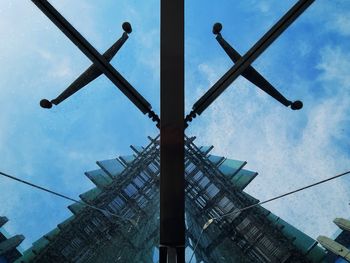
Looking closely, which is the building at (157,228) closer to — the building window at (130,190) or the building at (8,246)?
the building window at (130,190)

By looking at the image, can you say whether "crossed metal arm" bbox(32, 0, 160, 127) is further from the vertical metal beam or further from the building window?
the building window

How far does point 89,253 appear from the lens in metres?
19.6

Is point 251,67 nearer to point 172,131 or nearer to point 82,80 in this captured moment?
point 172,131

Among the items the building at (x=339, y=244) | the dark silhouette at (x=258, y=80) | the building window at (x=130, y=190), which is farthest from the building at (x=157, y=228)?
the dark silhouette at (x=258, y=80)

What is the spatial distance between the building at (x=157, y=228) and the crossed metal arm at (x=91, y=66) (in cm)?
1107

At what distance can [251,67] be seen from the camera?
319cm

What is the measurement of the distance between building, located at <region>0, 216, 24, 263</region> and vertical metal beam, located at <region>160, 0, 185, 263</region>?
23.6 m

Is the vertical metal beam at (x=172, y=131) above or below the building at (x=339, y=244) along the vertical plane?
above

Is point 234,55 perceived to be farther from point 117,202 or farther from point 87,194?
Answer: point 87,194

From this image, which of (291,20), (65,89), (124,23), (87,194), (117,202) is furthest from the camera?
(87,194)

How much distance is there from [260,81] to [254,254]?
18.6 metres

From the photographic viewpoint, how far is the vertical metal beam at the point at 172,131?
2.54 m

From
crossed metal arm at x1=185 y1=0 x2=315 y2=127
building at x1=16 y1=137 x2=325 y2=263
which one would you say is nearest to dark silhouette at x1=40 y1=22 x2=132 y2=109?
crossed metal arm at x1=185 y1=0 x2=315 y2=127

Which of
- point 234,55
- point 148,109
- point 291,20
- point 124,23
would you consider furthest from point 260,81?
point 124,23
